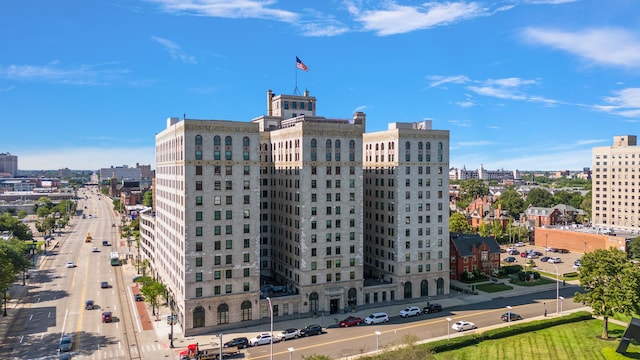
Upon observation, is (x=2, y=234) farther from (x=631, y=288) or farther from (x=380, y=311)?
(x=631, y=288)

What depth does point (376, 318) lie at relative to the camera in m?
85.1

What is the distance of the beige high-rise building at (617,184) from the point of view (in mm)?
183625

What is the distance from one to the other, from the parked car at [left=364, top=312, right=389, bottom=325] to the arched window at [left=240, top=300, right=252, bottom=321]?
21.0 metres

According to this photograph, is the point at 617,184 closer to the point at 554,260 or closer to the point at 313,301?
the point at 554,260

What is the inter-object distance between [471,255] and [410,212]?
1167 inches

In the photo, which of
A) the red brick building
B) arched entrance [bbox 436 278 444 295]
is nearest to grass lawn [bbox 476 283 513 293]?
the red brick building

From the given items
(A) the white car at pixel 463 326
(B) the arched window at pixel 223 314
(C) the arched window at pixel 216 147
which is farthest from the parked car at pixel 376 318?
(C) the arched window at pixel 216 147

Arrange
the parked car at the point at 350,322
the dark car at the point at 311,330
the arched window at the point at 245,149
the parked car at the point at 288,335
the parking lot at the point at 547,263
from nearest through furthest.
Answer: the parked car at the point at 288,335
the dark car at the point at 311,330
the parked car at the point at 350,322
the arched window at the point at 245,149
the parking lot at the point at 547,263

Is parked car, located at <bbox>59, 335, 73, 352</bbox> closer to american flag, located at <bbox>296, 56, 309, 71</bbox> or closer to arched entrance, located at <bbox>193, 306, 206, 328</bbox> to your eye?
arched entrance, located at <bbox>193, 306, 206, 328</bbox>

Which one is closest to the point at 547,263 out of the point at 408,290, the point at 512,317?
the point at 512,317

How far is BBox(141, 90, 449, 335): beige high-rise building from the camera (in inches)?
3182

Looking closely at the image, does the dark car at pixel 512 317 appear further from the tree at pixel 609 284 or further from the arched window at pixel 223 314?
the arched window at pixel 223 314

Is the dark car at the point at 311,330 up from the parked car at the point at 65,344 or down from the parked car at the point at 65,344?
down

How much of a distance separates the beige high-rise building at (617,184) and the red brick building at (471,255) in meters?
88.2
